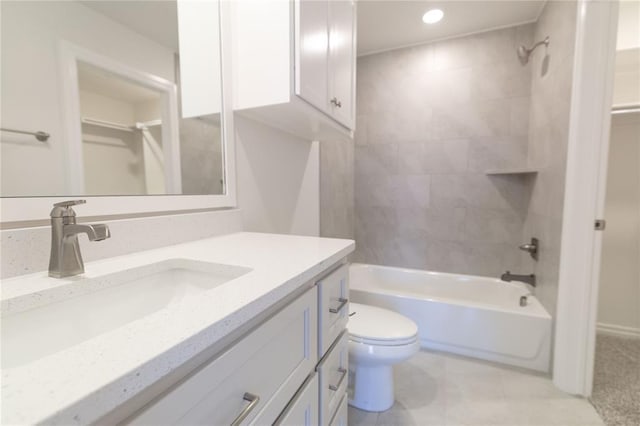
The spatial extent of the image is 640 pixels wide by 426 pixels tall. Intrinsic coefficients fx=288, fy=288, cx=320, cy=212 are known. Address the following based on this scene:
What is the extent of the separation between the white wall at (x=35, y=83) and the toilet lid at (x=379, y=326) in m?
1.23

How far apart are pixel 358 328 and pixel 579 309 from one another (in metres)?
1.16

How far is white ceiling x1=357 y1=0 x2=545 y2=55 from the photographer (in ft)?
6.47

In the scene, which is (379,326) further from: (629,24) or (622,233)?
(629,24)

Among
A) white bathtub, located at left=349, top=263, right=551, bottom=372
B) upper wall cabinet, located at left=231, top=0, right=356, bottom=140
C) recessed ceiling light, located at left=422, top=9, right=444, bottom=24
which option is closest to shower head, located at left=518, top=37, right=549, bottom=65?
recessed ceiling light, located at left=422, top=9, right=444, bottom=24

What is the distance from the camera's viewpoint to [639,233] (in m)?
1.97

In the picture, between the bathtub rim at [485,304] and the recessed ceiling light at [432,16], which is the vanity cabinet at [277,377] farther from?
the recessed ceiling light at [432,16]

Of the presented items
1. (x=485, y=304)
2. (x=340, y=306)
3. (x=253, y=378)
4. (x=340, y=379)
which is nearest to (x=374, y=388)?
(x=340, y=379)

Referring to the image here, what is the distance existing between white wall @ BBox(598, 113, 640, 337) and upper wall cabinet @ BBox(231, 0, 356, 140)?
2038mm

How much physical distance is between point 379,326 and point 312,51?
1.27 metres

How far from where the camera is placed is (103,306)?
64 cm

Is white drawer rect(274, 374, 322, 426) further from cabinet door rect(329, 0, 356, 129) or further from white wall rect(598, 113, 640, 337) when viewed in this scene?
white wall rect(598, 113, 640, 337)

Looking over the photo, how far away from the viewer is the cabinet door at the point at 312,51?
3.51ft

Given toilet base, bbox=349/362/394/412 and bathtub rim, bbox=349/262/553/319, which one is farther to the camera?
bathtub rim, bbox=349/262/553/319

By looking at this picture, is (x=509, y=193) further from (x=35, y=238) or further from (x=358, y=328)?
(x=35, y=238)
